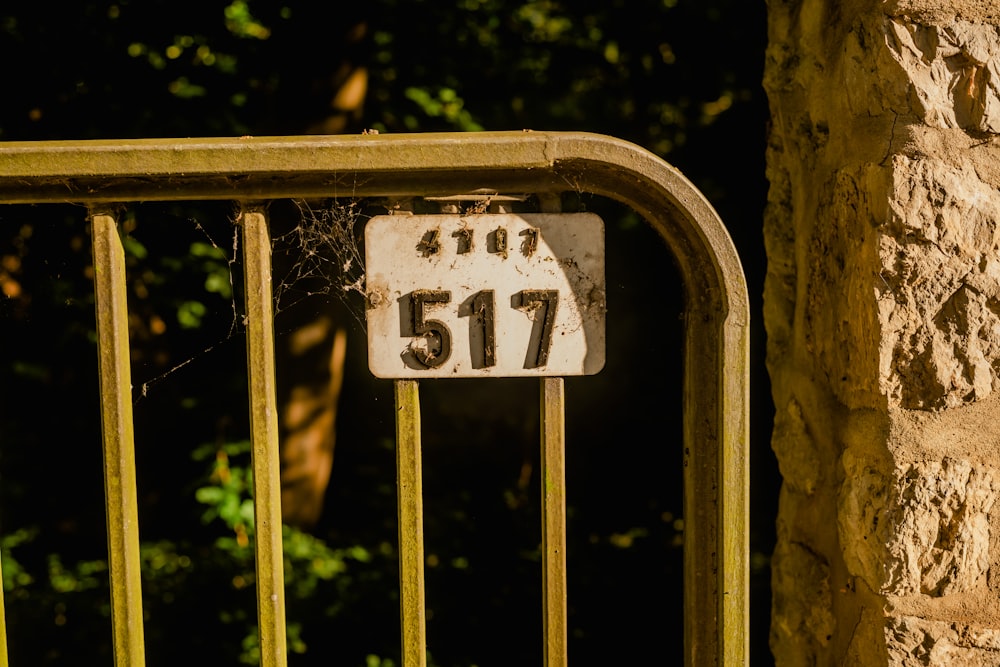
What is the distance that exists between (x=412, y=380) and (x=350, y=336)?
2067 millimetres

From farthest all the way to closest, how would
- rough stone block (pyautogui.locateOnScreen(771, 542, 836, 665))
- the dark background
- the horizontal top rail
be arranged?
1. the dark background
2. rough stone block (pyautogui.locateOnScreen(771, 542, 836, 665))
3. the horizontal top rail

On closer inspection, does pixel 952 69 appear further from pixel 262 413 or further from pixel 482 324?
pixel 262 413

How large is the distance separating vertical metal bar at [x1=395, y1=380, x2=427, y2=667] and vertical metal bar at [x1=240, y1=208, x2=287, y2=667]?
0.16 metres

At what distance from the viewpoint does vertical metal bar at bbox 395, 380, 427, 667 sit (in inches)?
40.5

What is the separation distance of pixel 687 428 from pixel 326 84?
1784mm

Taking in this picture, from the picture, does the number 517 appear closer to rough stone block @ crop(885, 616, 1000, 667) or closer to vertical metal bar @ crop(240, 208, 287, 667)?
vertical metal bar @ crop(240, 208, 287, 667)

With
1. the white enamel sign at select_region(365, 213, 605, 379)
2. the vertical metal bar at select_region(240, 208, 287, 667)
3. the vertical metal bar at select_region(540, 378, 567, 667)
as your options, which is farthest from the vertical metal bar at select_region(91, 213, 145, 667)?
the vertical metal bar at select_region(540, 378, 567, 667)

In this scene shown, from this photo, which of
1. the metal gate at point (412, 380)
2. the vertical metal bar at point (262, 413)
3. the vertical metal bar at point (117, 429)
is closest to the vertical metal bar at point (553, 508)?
the metal gate at point (412, 380)

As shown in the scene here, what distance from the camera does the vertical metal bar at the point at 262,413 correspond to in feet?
3.34

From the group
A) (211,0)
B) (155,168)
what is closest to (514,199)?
(155,168)

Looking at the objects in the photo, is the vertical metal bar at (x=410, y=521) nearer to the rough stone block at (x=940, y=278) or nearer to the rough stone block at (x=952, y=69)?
the rough stone block at (x=940, y=278)

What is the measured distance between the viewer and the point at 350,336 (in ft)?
9.98

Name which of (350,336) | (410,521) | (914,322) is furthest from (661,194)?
(350,336)

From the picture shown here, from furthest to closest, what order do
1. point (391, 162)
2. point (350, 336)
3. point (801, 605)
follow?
point (350, 336)
point (801, 605)
point (391, 162)
